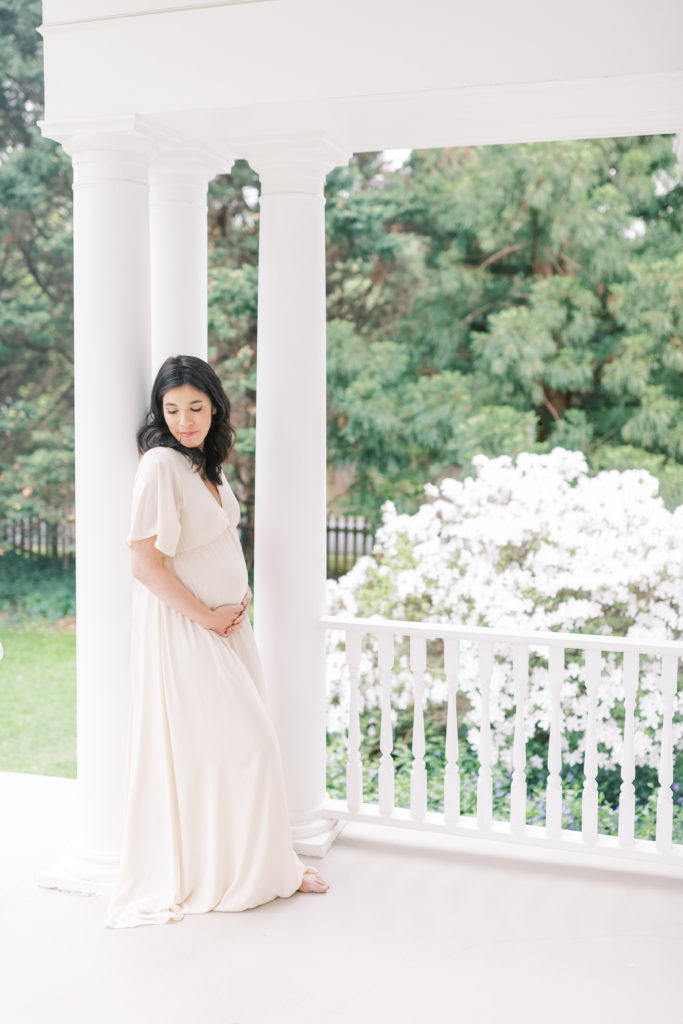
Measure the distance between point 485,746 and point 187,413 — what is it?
1770mm

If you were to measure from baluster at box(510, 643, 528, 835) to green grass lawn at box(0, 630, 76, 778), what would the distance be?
5.47 meters

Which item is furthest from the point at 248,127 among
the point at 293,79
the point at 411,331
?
the point at 411,331

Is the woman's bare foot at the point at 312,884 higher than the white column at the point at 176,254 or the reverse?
the reverse

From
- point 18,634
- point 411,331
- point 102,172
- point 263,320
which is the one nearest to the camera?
point 102,172

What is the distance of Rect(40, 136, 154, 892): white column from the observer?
338 centimetres

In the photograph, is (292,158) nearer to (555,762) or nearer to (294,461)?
(294,461)

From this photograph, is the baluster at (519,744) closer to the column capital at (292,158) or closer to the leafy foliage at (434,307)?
the column capital at (292,158)

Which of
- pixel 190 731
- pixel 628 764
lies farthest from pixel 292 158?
pixel 628 764

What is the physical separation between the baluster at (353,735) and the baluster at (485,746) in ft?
1.60

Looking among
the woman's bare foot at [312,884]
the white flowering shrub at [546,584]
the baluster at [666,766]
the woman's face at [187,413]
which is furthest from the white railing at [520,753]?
the white flowering shrub at [546,584]

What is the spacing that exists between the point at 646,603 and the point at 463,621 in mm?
1222

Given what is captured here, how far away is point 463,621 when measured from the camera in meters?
6.79

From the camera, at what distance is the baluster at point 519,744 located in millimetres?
3771

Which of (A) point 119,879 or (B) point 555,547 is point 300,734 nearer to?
(A) point 119,879
